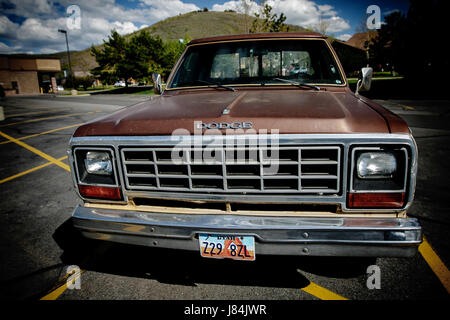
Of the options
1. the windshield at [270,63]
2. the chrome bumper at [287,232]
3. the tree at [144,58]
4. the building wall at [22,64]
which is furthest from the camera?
the building wall at [22,64]

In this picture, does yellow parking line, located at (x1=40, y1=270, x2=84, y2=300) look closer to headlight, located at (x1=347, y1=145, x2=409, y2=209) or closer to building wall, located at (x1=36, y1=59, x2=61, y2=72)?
headlight, located at (x1=347, y1=145, x2=409, y2=209)

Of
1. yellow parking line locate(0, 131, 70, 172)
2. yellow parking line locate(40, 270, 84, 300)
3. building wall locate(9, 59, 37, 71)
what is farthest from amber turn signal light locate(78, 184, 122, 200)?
building wall locate(9, 59, 37, 71)

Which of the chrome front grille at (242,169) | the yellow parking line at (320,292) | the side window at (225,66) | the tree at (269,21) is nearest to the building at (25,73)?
the tree at (269,21)

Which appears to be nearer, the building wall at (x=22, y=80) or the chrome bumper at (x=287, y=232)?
the chrome bumper at (x=287, y=232)

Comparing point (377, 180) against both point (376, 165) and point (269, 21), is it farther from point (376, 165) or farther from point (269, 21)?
point (269, 21)

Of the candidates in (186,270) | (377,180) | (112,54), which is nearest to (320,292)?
(377,180)

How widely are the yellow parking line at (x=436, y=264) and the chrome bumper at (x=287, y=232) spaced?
98cm

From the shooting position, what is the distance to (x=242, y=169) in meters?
1.81

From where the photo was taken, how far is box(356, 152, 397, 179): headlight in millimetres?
1677

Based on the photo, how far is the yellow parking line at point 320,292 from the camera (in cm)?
212

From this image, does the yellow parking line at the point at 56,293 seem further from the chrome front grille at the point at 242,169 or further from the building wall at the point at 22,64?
the building wall at the point at 22,64

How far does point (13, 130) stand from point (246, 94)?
10102 mm

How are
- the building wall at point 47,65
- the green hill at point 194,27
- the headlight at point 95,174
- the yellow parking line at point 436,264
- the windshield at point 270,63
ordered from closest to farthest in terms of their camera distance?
the headlight at point 95,174 < the yellow parking line at point 436,264 < the windshield at point 270,63 < the building wall at point 47,65 < the green hill at point 194,27
